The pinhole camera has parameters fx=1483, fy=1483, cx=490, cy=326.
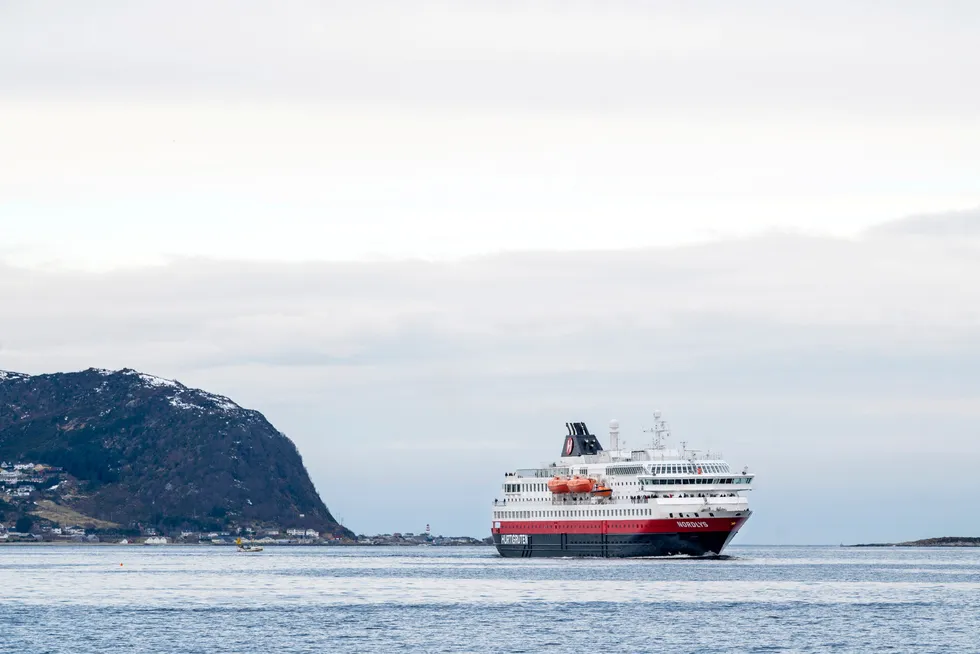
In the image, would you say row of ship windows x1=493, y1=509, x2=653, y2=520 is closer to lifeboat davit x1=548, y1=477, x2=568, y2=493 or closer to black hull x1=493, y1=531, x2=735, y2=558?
black hull x1=493, y1=531, x2=735, y2=558

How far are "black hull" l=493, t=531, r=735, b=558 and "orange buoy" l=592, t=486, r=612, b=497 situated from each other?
176 inches

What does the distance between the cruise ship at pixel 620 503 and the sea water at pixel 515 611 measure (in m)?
3.34

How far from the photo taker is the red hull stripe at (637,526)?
147 m

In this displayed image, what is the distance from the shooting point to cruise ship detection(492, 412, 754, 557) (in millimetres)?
147250

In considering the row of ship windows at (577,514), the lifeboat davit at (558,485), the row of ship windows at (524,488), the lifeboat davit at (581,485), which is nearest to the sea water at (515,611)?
the row of ship windows at (577,514)

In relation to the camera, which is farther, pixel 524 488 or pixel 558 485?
pixel 524 488

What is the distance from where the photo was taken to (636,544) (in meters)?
149

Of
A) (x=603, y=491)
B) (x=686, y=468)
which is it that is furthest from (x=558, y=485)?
(x=686, y=468)

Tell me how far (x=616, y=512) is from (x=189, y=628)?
239 feet

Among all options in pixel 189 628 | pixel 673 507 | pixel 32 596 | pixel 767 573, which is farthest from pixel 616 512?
pixel 189 628

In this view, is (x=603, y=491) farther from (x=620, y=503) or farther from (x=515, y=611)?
(x=515, y=611)

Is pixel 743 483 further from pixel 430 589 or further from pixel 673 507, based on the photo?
pixel 430 589

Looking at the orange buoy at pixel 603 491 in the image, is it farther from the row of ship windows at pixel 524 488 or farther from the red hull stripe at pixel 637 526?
the row of ship windows at pixel 524 488

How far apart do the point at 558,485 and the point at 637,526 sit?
46.1 feet
